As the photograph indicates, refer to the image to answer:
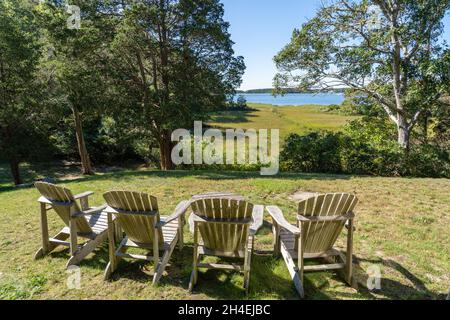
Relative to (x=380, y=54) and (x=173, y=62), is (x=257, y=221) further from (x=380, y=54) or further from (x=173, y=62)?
(x=380, y=54)

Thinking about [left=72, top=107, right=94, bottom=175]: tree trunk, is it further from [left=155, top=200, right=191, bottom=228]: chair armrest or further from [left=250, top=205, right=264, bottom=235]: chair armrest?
[left=250, top=205, right=264, bottom=235]: chair armrest

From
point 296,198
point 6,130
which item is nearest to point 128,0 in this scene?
point 6,130

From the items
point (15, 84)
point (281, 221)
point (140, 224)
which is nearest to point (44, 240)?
point (140, 224)

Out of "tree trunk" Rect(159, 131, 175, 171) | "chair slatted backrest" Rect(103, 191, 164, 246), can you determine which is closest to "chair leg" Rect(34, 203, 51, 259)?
"chair slatted backrest" Rect(103, 191, 164, 246)

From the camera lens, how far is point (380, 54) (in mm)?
10789

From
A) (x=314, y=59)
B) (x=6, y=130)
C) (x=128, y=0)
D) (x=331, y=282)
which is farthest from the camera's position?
(x=314, y=59)

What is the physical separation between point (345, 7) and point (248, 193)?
28.4ft

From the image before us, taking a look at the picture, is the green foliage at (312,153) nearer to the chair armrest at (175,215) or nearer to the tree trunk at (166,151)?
the tree trunk at (166,151)

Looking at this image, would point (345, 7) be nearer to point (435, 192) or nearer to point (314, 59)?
point (314, 59)

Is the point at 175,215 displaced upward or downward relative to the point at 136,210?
downward

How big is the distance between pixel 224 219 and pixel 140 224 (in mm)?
919

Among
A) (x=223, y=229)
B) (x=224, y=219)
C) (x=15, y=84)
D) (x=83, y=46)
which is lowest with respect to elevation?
(x=223, y=229)

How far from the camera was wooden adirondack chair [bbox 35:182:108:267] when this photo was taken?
308 centimetres
